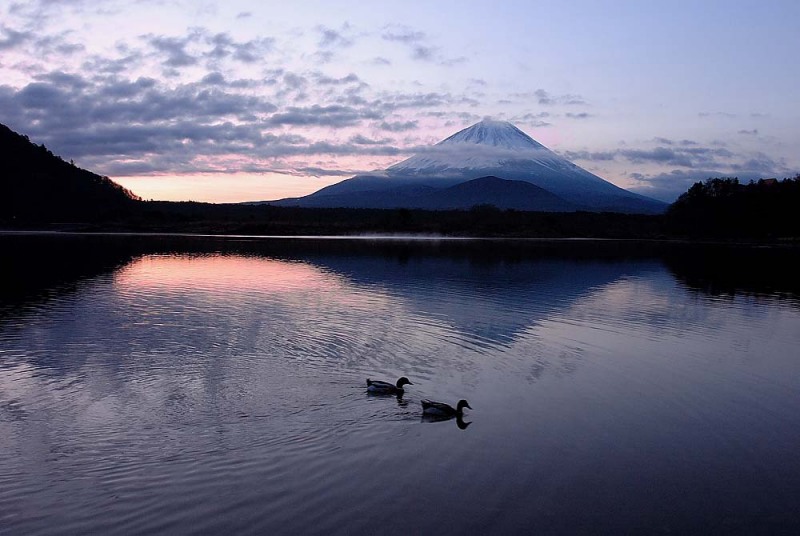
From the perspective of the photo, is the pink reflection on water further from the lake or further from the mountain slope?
the mountain slope

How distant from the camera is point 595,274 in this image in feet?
140

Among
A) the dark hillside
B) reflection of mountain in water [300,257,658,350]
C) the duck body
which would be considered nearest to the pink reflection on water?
reflection of mountain in water [300,257,658,350]

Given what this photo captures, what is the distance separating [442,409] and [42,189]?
136 meters

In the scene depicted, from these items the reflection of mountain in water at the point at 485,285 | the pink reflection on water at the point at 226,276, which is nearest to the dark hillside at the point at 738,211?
the reflection of mountain in water at the point at 485,285

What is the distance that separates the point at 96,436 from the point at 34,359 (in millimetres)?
6352

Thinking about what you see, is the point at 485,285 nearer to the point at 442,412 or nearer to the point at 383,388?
the point at 383,388

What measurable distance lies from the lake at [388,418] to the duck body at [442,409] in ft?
0.67

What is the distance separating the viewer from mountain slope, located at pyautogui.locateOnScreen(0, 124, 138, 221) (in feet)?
396

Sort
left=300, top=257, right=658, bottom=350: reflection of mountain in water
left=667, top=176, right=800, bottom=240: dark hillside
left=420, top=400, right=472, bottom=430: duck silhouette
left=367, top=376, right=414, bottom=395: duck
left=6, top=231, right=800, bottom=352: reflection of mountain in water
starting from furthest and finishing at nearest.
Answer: left=667, top=176, right=800, bottom=240: dark hillside
left=6, top=231, right=800, bottom=352: reflection of mountain in water
left=300, top=257, right=658, bottom=350: reflection of mountain in water
left=367, top=376, right=414, bottom=395: duck
left=420, top=400, right=472, bottom=430: duck silhouette

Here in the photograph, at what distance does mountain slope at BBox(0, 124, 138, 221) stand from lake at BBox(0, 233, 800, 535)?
109602mm

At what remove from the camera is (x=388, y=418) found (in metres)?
12.1

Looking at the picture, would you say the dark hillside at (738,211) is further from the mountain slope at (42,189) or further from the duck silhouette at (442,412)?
the mountain slope at (42,189)

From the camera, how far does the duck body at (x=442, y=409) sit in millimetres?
12156

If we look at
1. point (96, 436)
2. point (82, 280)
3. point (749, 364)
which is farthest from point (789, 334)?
point (82, 280)
